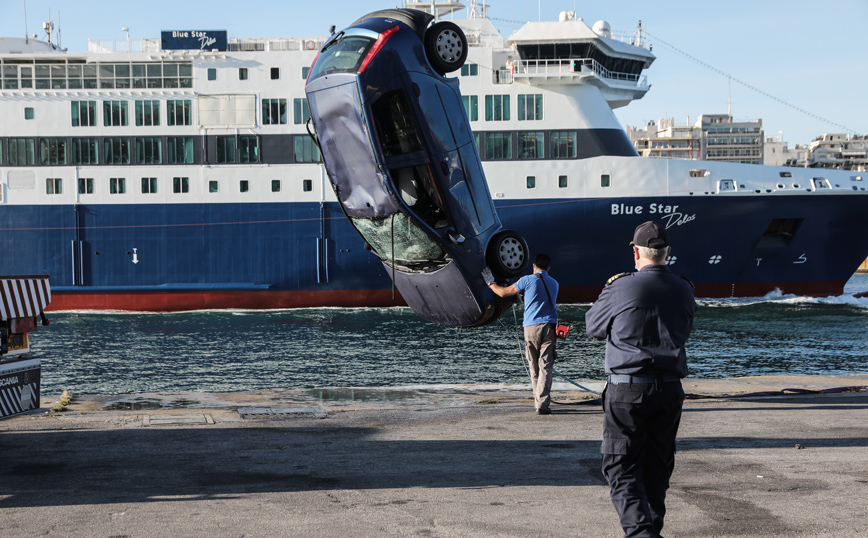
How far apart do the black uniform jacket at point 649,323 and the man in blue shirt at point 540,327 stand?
480 centimetres

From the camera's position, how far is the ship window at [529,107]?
33312 millimetres

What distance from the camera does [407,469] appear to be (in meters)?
6.52

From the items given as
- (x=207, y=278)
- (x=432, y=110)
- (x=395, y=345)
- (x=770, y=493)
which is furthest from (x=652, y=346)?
(x=207, y=278)

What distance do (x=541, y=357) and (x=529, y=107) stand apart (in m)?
25.7

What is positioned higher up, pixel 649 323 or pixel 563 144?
pixel 563 144

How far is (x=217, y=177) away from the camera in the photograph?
111 ft

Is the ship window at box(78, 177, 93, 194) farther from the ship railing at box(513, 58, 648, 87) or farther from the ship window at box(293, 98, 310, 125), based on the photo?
the ship railing at box(513, 58, 648, 87)

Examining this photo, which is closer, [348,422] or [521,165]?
[348,422]

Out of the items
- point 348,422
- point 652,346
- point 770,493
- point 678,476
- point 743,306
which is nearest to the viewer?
point 652,346

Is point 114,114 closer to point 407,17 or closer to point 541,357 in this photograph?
point 407,17

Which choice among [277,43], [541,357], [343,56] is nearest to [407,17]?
[343,56]

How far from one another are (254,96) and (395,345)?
1624 centimetres

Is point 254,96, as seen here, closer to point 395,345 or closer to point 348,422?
point 395,345

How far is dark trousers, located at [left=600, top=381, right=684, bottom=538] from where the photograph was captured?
13.5ft
